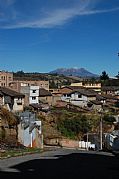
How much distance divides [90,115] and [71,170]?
42.1 m

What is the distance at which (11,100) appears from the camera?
6538 centimetres

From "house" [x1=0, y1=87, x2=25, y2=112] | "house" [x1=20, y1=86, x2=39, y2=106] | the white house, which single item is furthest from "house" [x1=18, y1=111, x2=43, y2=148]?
the white house

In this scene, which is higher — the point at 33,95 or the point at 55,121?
the point at 33,95

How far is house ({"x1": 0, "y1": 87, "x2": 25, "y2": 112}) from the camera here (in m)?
63.6

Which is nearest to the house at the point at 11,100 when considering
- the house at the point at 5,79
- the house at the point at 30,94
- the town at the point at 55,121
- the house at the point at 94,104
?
the town at the point at 55,121

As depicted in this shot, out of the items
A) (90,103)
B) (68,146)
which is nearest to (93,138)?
(68,146)

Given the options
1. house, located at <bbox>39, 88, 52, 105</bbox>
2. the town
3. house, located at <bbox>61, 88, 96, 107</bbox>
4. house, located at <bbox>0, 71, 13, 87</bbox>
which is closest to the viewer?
the town

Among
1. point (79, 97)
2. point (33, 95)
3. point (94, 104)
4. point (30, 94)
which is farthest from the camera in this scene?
point (79, 97)

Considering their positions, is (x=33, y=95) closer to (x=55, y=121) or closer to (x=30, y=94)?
(x=30, y=94)

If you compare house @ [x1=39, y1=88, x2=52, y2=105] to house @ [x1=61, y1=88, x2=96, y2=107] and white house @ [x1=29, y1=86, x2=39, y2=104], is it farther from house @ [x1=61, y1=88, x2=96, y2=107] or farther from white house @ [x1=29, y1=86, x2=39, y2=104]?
house @ [x1=61, y1=88, x2=96, y2=107]

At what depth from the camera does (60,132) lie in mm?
58594

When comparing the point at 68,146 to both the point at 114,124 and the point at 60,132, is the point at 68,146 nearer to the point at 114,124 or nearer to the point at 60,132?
the point at 60,132

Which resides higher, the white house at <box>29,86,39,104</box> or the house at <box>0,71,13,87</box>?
the house at <box>0,71,13,87</box>

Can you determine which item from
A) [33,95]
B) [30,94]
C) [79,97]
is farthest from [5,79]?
[30,94]
